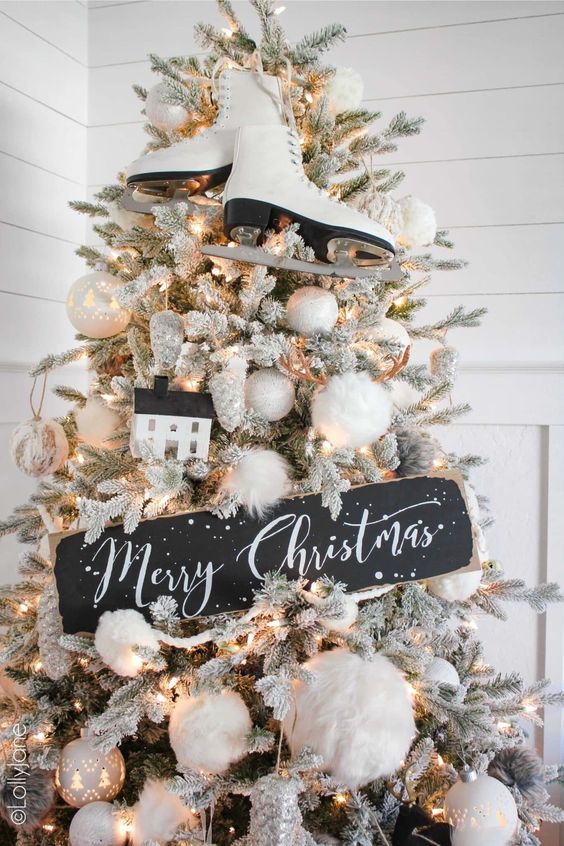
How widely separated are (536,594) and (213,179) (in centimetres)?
79

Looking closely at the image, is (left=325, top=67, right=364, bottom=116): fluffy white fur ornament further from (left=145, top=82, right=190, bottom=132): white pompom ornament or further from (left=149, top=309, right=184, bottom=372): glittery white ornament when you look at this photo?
(left=149, top=309, right=184, bottom=372): glittery white ornament

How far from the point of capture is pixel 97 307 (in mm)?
969

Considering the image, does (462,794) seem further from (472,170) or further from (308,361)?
(472,170)

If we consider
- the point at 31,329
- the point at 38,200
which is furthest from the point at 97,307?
the point at 38,200

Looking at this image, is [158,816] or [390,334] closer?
[158,816]

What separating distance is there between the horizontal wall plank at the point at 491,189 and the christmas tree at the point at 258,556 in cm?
59

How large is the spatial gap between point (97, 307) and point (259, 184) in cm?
33

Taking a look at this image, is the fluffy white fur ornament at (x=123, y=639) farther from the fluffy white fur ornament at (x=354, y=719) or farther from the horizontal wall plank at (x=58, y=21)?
the horizontal wall plank at (x=58, y=21)

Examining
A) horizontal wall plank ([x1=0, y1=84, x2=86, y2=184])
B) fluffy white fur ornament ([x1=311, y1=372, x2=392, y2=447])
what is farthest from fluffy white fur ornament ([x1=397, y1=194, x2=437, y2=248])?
horizontal wall plank ([x1=0, y1=84, x2=86, y2=184])

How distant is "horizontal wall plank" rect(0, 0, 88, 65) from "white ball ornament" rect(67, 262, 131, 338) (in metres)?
0.87

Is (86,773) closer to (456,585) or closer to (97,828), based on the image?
(97,828)

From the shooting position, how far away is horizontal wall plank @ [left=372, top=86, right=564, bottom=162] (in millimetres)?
1421

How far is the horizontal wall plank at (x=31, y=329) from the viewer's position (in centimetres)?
142

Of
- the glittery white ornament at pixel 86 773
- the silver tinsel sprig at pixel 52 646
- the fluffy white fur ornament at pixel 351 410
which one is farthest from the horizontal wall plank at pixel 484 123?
the glittery white ornament at pixel 86 773
